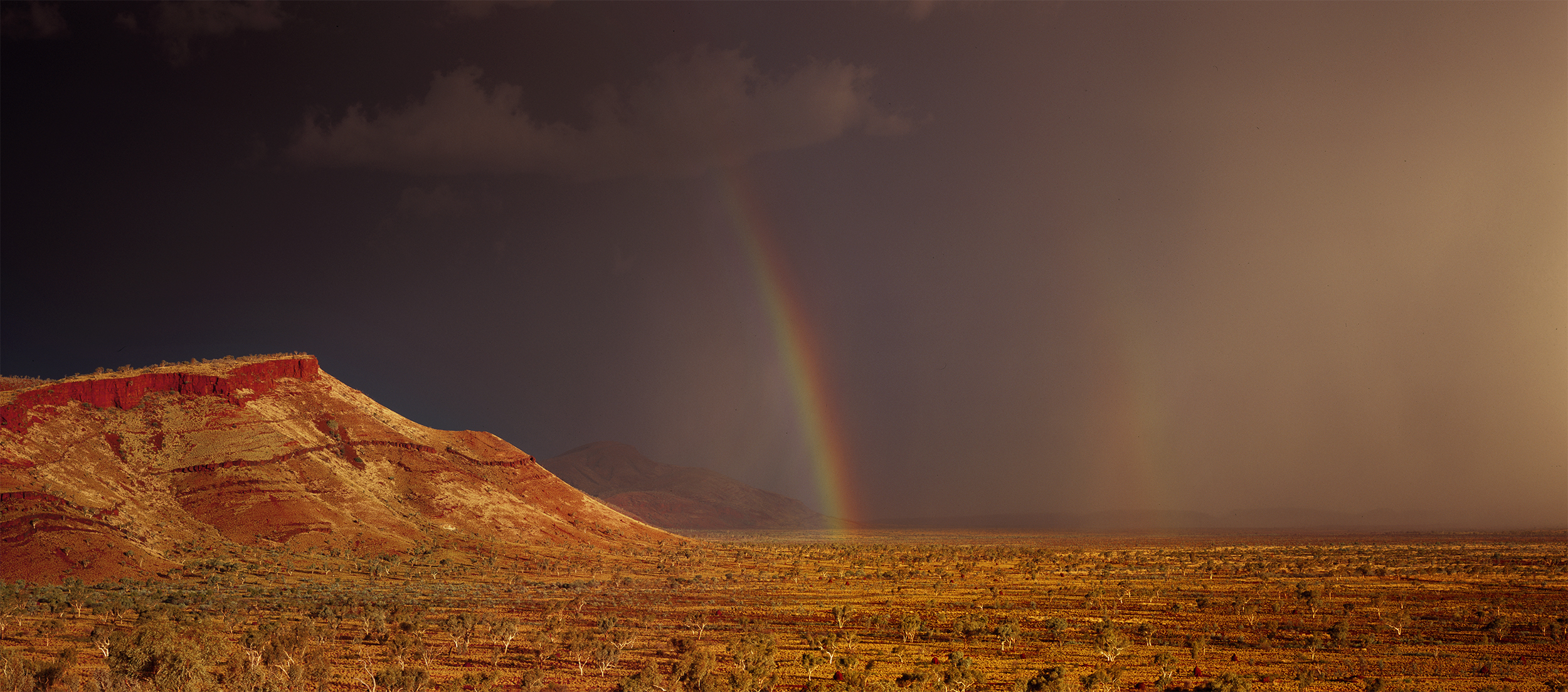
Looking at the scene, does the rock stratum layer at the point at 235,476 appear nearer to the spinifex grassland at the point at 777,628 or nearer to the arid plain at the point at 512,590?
the arid plain at the point at 512,590

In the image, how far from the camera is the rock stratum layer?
66750mm

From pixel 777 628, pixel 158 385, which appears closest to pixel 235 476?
pixel 158 385

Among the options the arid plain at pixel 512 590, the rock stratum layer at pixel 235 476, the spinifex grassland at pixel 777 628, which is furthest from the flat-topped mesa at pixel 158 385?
the spinifex grassland at pixel 777 628

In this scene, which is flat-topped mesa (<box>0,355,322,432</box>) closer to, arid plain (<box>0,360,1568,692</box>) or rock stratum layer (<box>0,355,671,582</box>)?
rock stratum layer (<box>0,355,671,582</box>)

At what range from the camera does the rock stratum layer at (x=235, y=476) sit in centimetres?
6675

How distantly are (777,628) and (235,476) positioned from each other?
68741 mm

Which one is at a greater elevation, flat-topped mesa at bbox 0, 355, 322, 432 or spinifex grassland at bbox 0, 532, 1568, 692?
flat-topped mesa at bbox 0, 355, 322, 432

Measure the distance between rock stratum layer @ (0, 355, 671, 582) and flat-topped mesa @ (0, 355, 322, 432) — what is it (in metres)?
0.16

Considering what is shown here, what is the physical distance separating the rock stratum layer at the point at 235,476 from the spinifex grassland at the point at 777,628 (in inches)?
236

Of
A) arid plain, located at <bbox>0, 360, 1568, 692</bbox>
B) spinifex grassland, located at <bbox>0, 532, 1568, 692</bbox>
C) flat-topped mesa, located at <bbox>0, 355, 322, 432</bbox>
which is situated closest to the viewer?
spinifex grassland, located at <bbox>0, 532, 1568, 692</bbox>

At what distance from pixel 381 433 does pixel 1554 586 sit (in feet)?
403

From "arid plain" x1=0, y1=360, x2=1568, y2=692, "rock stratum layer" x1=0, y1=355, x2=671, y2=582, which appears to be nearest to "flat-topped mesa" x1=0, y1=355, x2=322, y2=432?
"rock stratum layer" x1=0, y1=355, x2=671, y2=582

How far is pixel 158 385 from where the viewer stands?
319 feet

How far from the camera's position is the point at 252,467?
8969 cm
